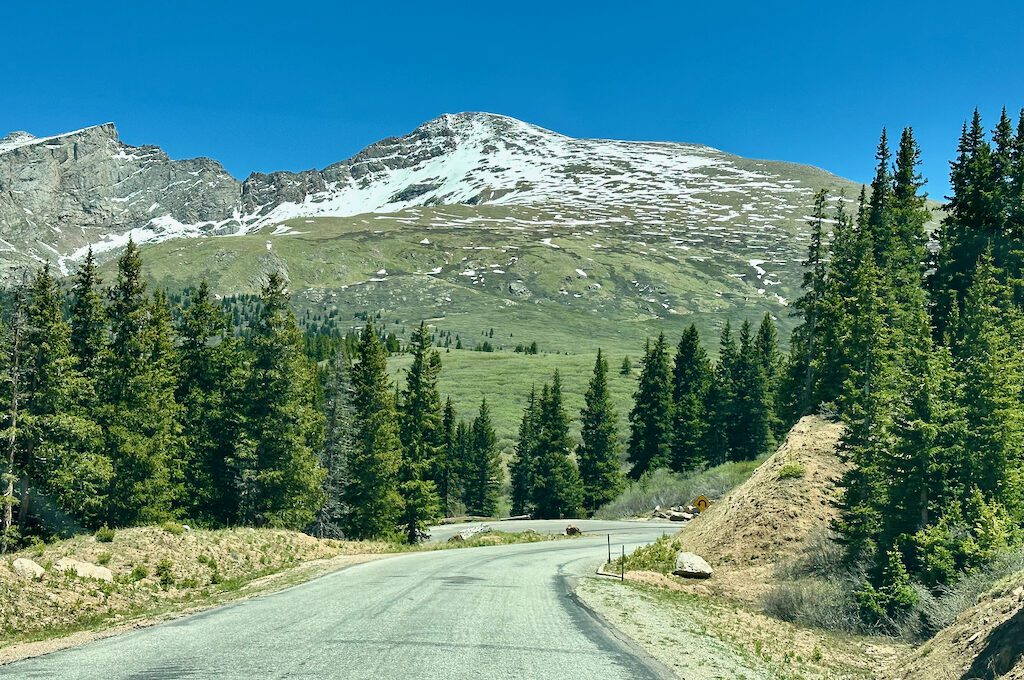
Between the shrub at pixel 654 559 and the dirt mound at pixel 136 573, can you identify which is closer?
the dirt mound at pixel 136 573

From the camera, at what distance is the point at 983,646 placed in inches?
387

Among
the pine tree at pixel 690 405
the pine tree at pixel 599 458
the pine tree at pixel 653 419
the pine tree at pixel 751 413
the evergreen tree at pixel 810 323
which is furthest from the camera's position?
the pine tree at pixel 653 419

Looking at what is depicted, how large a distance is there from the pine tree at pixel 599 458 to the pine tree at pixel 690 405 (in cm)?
636

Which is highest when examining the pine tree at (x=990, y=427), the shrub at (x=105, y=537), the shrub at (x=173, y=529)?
the pine tree at (x=990, y=427)

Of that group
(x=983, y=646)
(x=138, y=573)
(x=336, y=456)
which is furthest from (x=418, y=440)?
(x=983, y=646)

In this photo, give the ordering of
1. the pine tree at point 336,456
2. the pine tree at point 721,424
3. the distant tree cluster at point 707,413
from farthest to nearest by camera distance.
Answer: the pine tree at point 721,424 < the distant tree cluster at point 707,413 < the pine tree at point 336,456

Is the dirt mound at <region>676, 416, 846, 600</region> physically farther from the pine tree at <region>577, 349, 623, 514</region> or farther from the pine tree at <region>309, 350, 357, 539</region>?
the pine tree at <region>577, 349, 623, 514</region>

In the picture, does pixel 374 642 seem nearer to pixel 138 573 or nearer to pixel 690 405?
pixel 138 573

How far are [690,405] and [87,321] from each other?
55.6 metres

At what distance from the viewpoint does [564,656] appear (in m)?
11.3

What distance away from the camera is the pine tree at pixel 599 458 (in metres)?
73.4

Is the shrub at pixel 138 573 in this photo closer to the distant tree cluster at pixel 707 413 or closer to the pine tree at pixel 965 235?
the pine tree at pixel 965 235

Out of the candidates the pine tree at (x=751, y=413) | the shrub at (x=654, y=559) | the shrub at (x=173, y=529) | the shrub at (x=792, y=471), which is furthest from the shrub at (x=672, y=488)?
the shrub at (x=173, y=529)

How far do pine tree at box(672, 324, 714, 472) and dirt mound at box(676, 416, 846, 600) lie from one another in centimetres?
4223
